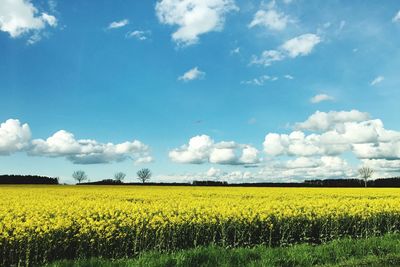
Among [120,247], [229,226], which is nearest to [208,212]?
[229,226]

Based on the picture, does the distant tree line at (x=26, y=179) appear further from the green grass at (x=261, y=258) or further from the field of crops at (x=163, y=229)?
the green grass at (x=261, y=258)

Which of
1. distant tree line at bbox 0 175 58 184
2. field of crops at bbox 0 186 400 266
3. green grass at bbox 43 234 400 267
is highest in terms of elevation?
distant tree line at bbox 0 175 58 184

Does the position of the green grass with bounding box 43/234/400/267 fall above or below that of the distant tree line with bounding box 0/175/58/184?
below

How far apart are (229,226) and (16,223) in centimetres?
667

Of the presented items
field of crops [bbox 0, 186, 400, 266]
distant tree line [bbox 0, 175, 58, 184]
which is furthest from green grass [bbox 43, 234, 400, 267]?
distant tree line [bbox 0, 175, 58, 184]

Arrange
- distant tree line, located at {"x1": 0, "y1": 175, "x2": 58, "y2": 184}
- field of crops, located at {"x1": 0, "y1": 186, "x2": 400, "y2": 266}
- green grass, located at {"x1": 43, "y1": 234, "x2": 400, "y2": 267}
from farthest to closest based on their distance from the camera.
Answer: distant tree line, located at {"x1": 0, "y1": 175, "x2": 58, "y2": 184}, field of crops, located at {"x1": 0, "y1": 186, "x2": 400, "y2": 266}, green grass, located at {"x1": 43, "y1": 234, "x2": 400, "y2": 267}

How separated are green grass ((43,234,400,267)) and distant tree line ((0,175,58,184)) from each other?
251 feet

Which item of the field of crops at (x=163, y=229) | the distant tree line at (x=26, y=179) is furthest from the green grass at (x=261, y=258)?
the distant tree line at (x=26, y=179)

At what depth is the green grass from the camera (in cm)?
1115

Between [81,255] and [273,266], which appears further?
[81,255]

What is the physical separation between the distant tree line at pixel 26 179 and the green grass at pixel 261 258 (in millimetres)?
76372

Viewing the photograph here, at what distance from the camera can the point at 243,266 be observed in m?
11.3

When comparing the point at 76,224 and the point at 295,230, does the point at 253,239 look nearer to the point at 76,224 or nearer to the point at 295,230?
the point at 295,230

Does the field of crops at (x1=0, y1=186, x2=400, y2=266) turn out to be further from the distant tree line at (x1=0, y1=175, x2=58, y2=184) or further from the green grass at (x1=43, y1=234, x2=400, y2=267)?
the distant tree line at (x1=0, y1=175, x2=58, y2=184)
